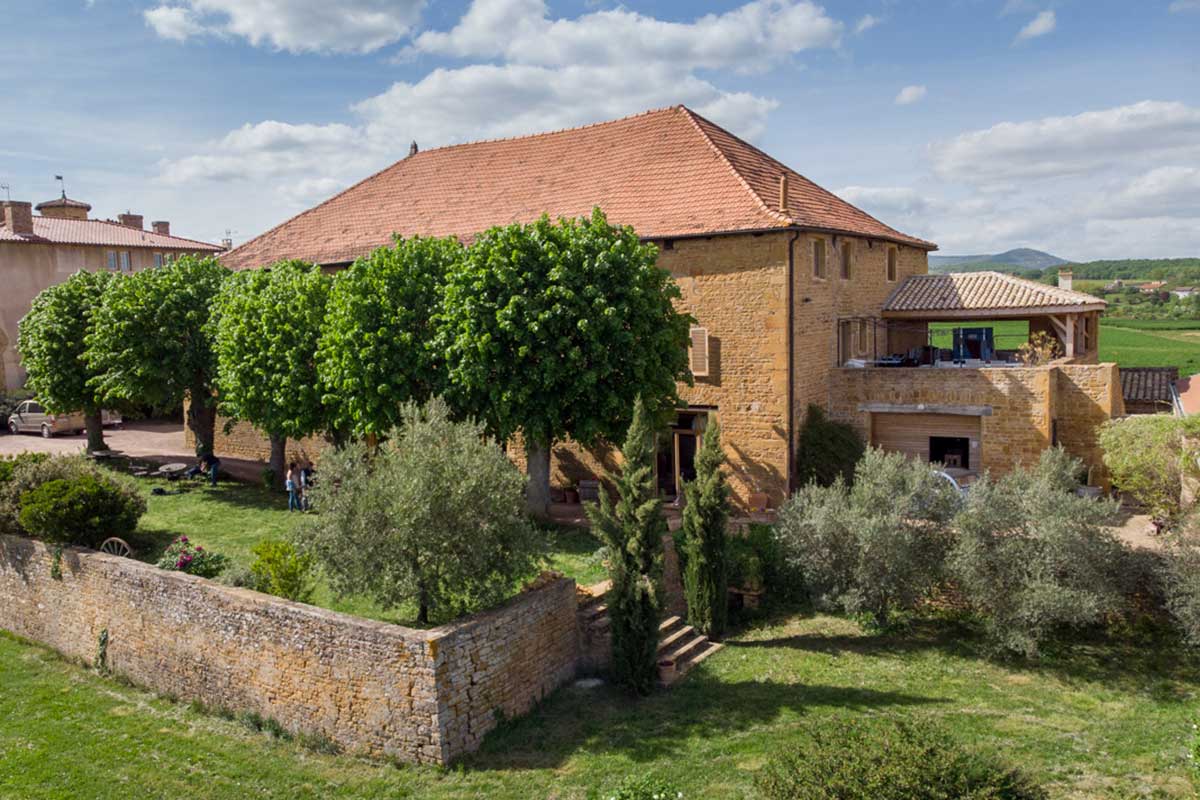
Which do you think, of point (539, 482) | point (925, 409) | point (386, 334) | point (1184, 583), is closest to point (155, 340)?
point (386, 334)

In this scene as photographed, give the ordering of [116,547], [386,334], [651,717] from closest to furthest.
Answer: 1. [651,717]
2. [116,547]
3. [386,334]

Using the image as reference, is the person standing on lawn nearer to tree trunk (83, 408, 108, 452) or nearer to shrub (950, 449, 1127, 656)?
tree trunk (83, 408, 108, 452)

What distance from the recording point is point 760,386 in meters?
21.4

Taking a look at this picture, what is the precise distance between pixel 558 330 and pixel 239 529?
959cm

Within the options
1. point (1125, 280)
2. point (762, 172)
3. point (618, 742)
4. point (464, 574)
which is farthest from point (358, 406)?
point (1125, 280)

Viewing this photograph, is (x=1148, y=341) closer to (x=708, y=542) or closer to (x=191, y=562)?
(x=708, y=542)

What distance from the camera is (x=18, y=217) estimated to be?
41188 millimetres

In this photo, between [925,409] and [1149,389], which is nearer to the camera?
[925,409]

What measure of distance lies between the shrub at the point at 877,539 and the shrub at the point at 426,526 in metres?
5.53

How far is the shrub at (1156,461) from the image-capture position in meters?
16.1

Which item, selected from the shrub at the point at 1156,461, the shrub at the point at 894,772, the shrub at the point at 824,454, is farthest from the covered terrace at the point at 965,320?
the shrub at the point at 894,772

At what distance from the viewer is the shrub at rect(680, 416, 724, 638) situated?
1566 centimetres

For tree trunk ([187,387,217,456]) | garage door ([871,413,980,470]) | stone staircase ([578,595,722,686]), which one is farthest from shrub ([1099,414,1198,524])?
tree trunk ([187,387,217,456])

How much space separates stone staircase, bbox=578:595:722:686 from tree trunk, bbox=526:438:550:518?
5.96m
